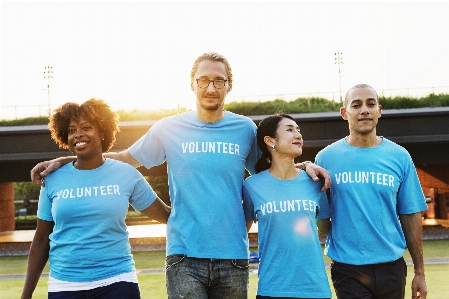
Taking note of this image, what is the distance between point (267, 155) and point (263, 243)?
2.29 feet

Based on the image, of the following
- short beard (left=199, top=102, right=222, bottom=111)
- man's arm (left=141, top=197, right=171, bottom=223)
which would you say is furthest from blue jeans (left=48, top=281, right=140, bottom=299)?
short beard (left=199, top=102, right=222, bottom=111)

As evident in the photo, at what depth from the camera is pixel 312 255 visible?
3637mm

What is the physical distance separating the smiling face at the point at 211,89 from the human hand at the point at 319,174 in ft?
2.69

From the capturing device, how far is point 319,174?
12.7 feet

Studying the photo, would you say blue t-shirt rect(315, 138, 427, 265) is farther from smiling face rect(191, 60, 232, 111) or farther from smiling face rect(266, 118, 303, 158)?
smiling face rect(191, 60, 232, 111)

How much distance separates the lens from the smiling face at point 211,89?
3771mm

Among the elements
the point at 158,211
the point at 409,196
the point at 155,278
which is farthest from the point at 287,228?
the point at 155,278

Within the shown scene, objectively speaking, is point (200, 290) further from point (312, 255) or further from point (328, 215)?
point (328, 215)

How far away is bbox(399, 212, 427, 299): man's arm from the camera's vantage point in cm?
397

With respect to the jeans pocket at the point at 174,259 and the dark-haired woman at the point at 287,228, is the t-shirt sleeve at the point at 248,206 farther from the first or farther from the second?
the jeans pocket at the point at 174,259

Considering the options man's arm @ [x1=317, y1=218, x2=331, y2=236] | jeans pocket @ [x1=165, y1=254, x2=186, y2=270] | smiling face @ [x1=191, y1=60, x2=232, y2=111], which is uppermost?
smiling face @ [x1=191, y1=60, x2=232, y2=111]

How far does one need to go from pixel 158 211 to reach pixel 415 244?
2014mm

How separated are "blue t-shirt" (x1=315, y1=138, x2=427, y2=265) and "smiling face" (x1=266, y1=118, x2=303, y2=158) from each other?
15.6 inches

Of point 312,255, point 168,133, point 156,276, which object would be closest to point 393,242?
point 312,255
